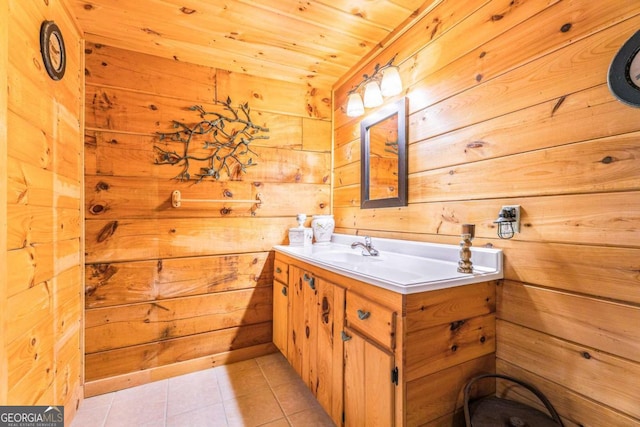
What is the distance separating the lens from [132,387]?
1.83 meters

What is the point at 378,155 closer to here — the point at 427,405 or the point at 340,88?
the point at 340,88

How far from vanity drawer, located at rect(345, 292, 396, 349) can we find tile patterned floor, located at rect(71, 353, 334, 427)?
0.72 meters

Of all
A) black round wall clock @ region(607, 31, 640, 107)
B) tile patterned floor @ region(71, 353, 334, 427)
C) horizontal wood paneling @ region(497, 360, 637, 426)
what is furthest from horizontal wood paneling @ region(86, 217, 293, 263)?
black round wall clock @ region(607, 31, 640, 107)

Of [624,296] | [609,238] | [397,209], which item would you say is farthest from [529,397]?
[397,209]

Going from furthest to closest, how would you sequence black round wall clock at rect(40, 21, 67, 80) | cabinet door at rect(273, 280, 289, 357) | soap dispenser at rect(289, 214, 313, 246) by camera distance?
soap dispenser at rect(289, 214, 313, 246)
cabinet door at rect(273, 280, 289, 357)
black round wall clock at rect(40, 21, 67, 80)

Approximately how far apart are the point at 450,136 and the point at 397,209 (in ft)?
1.65

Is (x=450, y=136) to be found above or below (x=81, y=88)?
below

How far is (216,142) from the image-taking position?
205 centimetres

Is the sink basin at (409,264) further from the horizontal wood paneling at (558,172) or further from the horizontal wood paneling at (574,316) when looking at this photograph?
the horizontal wood paneling at (558,172)

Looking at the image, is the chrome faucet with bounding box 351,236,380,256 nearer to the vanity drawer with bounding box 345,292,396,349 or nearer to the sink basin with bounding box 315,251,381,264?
the sink basin with bounding box 315,251,381,264

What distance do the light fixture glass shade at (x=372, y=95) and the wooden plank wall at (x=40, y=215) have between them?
5.17 feet

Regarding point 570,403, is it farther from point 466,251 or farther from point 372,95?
point 372,95

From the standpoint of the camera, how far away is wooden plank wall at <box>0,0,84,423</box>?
3.21ft

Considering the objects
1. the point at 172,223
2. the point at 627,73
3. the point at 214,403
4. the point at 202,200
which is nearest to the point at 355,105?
the point at 202,200
